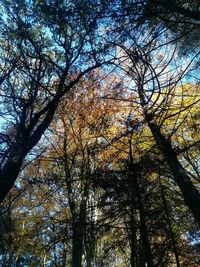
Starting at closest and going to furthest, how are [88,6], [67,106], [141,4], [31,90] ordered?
[141,4] < [88,6] < [31,90] < [67,106]

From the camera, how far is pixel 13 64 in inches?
291

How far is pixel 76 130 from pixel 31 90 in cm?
281

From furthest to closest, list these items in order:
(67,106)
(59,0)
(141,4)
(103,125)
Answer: (67,106) < (103,125) < (59,0) < (141,4)

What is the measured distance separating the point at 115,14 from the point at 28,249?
21.7 feet

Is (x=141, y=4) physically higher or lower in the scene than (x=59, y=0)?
lower

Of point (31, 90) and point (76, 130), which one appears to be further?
point (76, 130)

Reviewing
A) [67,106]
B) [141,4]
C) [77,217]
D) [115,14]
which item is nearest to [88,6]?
[115,14]

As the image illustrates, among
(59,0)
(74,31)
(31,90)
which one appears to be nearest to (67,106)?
(31,90)

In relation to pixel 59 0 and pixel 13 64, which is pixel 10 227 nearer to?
pixel 13 64

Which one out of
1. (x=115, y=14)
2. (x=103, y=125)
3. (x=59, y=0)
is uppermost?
(x=59, y=0)

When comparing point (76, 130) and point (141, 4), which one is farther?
point (76, 130)

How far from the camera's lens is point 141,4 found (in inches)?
201

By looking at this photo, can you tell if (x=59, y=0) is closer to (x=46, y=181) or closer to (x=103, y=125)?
(x=103, y=125)

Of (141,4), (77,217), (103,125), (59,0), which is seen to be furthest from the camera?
(77,217)
